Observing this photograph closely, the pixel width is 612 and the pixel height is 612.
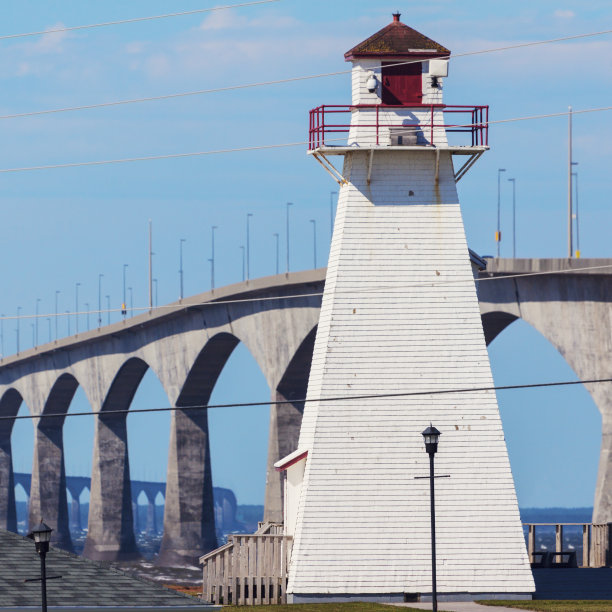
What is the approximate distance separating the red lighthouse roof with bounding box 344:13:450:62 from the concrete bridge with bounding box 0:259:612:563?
9558 mm

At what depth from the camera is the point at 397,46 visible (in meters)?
40.5

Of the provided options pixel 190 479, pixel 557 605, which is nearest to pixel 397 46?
pixel 557 605

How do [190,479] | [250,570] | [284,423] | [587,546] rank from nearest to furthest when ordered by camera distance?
[250,570] < [587,546] < [284,423] < [190,479]

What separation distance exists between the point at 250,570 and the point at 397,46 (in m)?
12.3

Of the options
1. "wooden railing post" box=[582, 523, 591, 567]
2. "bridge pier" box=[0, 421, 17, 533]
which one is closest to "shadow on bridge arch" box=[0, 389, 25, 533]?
"bridge pier" box=[0, 421, 17, 533]

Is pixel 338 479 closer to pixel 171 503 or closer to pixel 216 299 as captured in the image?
pixel 216 299

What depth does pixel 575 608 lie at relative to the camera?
34.7 m

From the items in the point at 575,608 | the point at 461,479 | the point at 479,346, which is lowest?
the point at 575,608

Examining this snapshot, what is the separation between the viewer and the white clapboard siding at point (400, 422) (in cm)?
3828

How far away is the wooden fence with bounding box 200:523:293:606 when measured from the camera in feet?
128

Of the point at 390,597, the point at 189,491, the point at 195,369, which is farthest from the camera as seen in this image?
the point at 189,491

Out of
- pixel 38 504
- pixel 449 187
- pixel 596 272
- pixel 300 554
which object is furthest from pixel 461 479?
pixel 38 504

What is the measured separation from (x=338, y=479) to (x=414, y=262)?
5.16 m

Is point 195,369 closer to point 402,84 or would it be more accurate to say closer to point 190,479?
point 190,479
